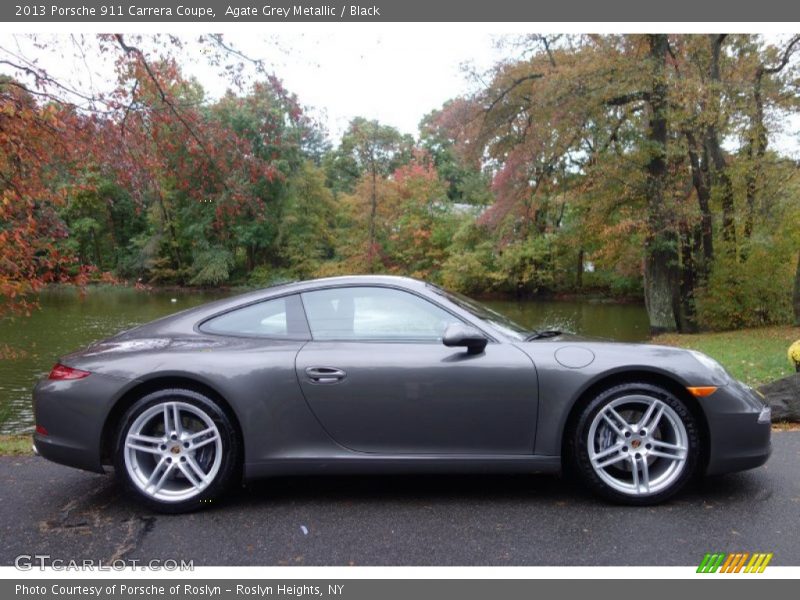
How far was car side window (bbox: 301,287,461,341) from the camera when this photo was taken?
3.28 metres

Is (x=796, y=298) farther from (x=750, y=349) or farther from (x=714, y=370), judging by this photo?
(x=714, y=370)

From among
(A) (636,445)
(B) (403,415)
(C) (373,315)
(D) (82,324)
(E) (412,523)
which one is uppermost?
(C) (373,315)

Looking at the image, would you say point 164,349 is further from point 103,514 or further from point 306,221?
point 306,221

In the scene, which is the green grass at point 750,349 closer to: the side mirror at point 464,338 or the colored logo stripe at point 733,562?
the colored logo stripe at point 733,562

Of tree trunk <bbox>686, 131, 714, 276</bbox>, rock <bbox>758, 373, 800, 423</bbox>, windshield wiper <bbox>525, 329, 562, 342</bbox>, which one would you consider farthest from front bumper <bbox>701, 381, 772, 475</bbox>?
tree trunk <bbox>686, 131, 714, 276</bbox>

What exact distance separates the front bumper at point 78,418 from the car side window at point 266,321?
617 mm

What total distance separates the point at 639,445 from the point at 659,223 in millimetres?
14913

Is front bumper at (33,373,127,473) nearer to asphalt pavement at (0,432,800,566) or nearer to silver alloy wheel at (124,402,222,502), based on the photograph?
silver alloy wheel at (124,402,222,502)

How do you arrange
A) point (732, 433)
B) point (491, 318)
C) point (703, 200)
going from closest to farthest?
point (732, 433), point (491, 318), point (703, 200)

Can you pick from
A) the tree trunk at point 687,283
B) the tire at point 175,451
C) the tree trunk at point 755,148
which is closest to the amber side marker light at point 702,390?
the tire at point 175,451

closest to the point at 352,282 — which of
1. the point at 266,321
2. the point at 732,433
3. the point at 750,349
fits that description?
the point at 266,321

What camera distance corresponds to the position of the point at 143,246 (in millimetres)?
46344

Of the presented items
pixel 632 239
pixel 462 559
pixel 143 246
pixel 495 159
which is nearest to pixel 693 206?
pixel 632 239

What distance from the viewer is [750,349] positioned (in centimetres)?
1242
